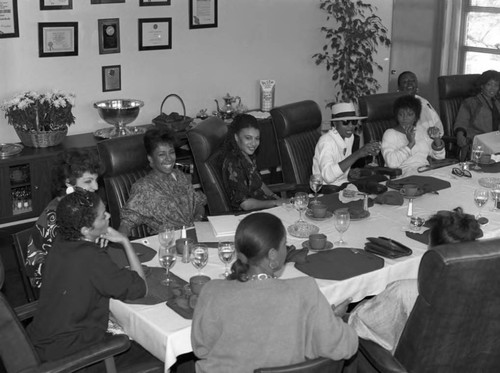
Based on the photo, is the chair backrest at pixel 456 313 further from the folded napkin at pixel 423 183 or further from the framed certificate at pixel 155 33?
the framed certificate at pixel 155 33

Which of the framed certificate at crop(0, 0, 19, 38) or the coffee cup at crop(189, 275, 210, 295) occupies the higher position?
the framed certificate at crop(0, 0, 19, 38)

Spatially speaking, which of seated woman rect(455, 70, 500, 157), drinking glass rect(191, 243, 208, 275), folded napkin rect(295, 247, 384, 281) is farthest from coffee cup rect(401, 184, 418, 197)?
seated woman rect(455, 70, 500, 157)

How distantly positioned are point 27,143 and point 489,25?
496 centimetres

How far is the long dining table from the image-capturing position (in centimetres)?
289

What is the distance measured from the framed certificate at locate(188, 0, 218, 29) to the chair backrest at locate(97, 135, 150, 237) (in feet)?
8.25

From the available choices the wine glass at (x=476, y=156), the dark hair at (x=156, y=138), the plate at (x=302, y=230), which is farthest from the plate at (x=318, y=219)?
the wine glass at (x=476, y=156)

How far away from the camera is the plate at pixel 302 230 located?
3.80 m

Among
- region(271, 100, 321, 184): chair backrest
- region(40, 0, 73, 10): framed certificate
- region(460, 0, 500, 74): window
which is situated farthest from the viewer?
region(460, 0, 500, 74): window

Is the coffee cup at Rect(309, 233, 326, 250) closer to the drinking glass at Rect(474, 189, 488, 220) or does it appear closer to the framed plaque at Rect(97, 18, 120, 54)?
the drinking glass at Rect(474, 189, 488, 220)

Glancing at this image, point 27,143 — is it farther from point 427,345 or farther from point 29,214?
point 427,345

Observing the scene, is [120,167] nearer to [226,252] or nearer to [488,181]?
[226,252]

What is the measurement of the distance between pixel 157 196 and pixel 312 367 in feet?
6.25

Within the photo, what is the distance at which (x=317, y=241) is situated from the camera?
3.61 metres

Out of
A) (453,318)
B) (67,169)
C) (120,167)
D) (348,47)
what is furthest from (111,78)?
(453,318)
